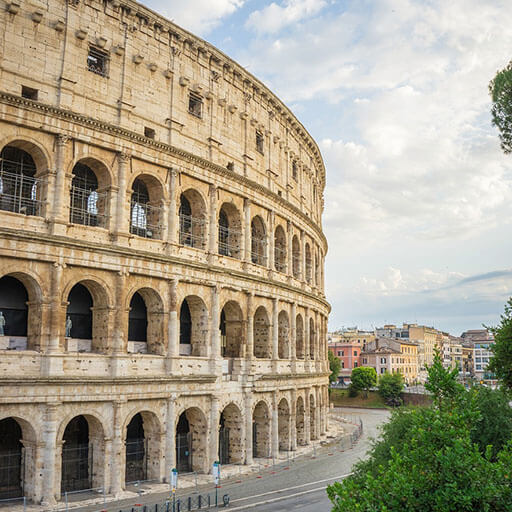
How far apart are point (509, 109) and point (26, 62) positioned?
18.7m

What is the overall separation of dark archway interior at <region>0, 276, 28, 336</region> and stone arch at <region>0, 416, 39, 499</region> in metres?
3.49

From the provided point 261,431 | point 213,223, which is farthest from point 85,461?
point 213,223

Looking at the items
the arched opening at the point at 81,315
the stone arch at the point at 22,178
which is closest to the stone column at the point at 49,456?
the arched opening at the point at 81,315

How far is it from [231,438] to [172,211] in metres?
12.4

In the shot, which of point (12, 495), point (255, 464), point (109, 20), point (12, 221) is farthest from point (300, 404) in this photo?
point (109, 20)

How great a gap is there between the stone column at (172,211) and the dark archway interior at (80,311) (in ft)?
14.8

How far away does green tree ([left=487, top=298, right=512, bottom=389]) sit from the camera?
19812 millimetres

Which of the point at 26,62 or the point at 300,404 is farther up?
the point at 26,62

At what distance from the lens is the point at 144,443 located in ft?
88.9

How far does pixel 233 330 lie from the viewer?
108ft

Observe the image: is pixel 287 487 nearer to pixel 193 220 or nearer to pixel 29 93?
pixel 193 220

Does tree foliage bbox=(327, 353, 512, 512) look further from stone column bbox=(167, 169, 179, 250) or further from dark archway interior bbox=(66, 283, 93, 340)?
stone column bbox=(167, 169, 179, 250)

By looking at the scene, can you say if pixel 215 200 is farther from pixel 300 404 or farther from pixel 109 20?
pixel 300 404

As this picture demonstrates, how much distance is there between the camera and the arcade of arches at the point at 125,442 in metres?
22.6
